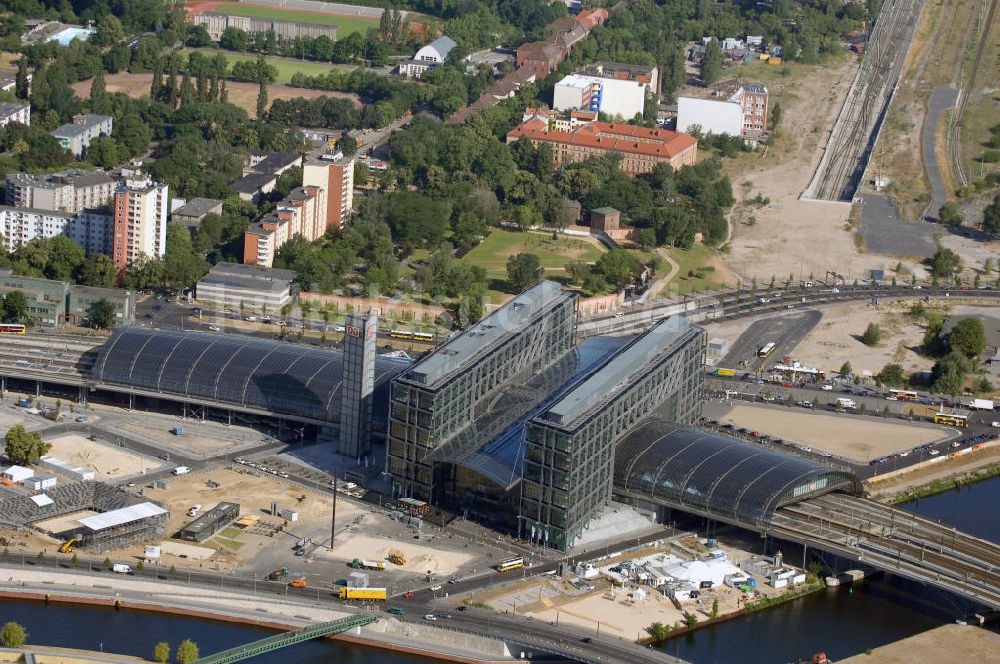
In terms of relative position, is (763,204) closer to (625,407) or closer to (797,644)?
(625,407)

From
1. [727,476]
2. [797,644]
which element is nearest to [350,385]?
[727,476]

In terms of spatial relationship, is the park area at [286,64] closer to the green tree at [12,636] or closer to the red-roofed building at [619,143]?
the red-roofed building at [619,143]

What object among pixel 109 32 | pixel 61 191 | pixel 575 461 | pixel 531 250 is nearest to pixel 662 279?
pixel 531 250

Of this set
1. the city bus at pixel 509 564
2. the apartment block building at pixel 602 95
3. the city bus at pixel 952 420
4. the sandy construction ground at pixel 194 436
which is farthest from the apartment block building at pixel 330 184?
the city bus at pixel 509 564

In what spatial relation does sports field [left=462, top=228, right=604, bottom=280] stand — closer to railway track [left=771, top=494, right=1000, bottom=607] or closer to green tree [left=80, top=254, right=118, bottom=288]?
green tree [left=80, top=254, right=118, bottom=288]

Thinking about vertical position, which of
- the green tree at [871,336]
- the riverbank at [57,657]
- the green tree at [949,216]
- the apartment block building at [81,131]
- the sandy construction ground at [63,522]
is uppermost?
the apartment block building at [81,131]

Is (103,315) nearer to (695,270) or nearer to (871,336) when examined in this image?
(695,270)
